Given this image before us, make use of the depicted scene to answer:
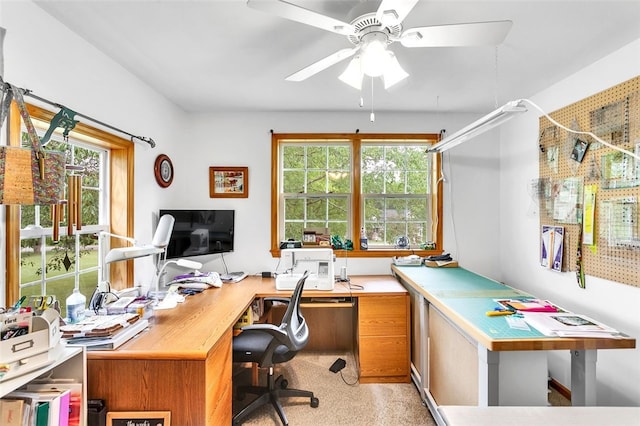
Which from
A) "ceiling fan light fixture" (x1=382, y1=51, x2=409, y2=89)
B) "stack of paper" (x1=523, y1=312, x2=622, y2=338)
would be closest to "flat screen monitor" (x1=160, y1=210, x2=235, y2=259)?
"ceiling fan light fixture" (x1=382, y1=51, x2=409, y2=89)

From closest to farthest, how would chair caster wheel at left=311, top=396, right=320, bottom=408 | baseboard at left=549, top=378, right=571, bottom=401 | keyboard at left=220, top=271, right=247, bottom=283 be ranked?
chair caster wheel at left=311, top=396, right=320, bottom=408
baseboard at left=549, top=378, right=571, bottom=401
keyboard at left=220, top=271, right=247, bottom=283

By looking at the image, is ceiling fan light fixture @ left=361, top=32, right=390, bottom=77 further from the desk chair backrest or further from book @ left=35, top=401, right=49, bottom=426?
book @ left=35, top=401, right=49, bottom=426

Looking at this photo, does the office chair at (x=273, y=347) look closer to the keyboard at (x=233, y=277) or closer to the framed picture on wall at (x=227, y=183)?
the keyboard at (x=233, y=277)

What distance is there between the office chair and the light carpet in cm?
10

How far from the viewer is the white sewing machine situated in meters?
2.62

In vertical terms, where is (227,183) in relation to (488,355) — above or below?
above

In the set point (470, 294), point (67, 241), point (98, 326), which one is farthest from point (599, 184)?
point (67, 241)

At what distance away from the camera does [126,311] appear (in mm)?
1720

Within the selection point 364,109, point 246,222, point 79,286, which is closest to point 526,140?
point 364,109

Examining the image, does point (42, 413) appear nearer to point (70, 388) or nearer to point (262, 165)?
point (70, 388)

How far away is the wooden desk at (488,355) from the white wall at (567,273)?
58cm

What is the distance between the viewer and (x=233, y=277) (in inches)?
114

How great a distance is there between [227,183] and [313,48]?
1725 millimetres

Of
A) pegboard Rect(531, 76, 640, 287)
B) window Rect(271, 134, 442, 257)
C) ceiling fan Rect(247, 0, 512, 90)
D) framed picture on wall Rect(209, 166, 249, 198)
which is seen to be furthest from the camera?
window Rect(271, 134, 442, 257)
